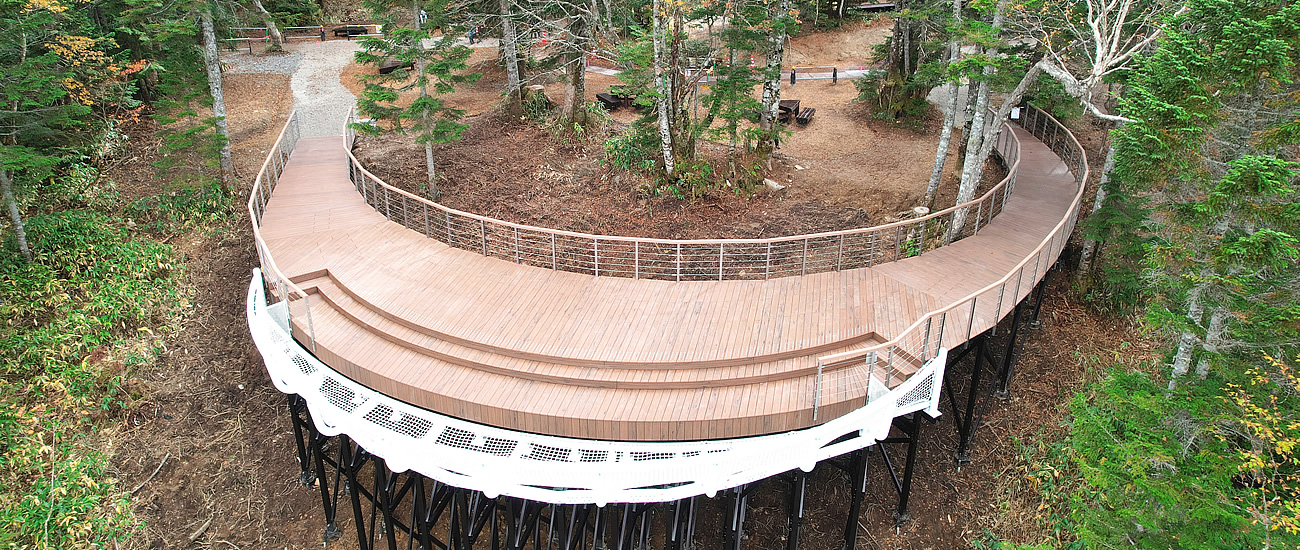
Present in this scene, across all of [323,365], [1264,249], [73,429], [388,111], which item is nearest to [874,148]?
[388,111]

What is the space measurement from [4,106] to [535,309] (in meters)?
12.4

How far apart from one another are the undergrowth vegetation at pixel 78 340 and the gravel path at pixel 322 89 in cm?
524

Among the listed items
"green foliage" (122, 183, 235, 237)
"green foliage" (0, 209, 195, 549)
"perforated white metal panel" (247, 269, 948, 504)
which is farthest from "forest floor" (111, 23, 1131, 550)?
"perforated white metal panel" (247, 269, 948, 504)

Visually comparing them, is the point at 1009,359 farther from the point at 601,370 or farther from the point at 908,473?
the point at 601,370

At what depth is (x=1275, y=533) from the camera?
7.55m

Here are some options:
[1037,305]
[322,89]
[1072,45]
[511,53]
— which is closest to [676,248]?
[1037,305]

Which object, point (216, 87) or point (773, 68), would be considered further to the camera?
point (773, 68)

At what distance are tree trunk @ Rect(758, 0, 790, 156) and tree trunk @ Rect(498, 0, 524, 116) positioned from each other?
6.41 meters

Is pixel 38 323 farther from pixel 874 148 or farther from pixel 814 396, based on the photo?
pixel 874 148

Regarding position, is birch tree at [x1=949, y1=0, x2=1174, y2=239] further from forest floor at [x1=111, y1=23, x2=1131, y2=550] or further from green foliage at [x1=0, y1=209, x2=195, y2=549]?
green foliage at [x1=0, y1=209, x2=195, y2=549]

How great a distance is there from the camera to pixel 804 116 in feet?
77.8

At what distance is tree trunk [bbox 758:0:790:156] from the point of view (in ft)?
57.9

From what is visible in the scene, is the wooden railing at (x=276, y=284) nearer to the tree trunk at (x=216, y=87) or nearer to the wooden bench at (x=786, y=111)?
the tree trunk at (x=216, y=87)

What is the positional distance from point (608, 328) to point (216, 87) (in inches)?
494
